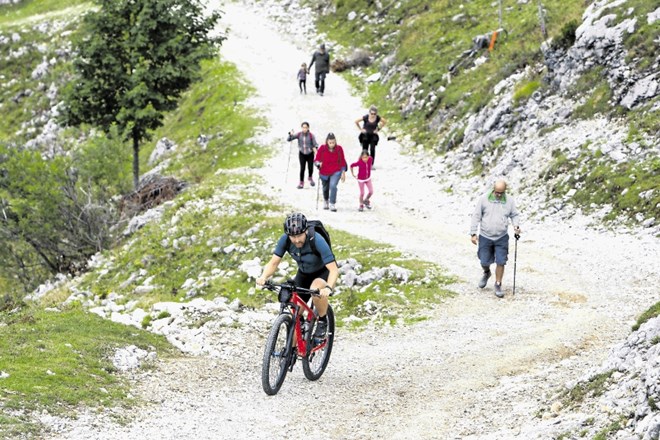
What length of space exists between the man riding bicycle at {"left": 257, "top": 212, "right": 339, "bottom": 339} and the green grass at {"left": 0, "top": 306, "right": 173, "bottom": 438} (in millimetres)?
2657

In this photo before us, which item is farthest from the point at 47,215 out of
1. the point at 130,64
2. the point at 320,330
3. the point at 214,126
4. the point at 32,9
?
the point at 32,9

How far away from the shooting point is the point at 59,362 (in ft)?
33.3

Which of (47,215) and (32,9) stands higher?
(32,9)

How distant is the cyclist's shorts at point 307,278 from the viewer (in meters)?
10.0

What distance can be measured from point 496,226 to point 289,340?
6.53 m

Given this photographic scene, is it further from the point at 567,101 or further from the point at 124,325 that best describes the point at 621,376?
the point at 567,101

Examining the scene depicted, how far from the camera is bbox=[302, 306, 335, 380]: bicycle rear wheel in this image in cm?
1042

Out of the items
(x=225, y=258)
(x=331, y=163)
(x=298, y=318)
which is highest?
(x=331, y=163)

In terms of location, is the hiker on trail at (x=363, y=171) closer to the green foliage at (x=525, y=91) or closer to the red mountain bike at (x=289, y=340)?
the green foliage at (x=525, y=91)

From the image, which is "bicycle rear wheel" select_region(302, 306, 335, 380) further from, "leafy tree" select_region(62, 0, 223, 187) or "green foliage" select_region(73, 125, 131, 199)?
"leafy tree" select_region(62, 0, 223, 187)

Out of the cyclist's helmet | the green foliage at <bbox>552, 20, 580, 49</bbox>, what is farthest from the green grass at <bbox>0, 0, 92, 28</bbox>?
the cyclist's helmet

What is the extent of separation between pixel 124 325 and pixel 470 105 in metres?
20.5

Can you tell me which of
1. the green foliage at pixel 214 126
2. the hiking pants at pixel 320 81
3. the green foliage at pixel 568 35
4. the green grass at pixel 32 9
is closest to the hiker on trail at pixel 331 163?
the green foliage at pixel 214 126

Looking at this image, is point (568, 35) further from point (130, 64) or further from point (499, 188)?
point (130, 64)
